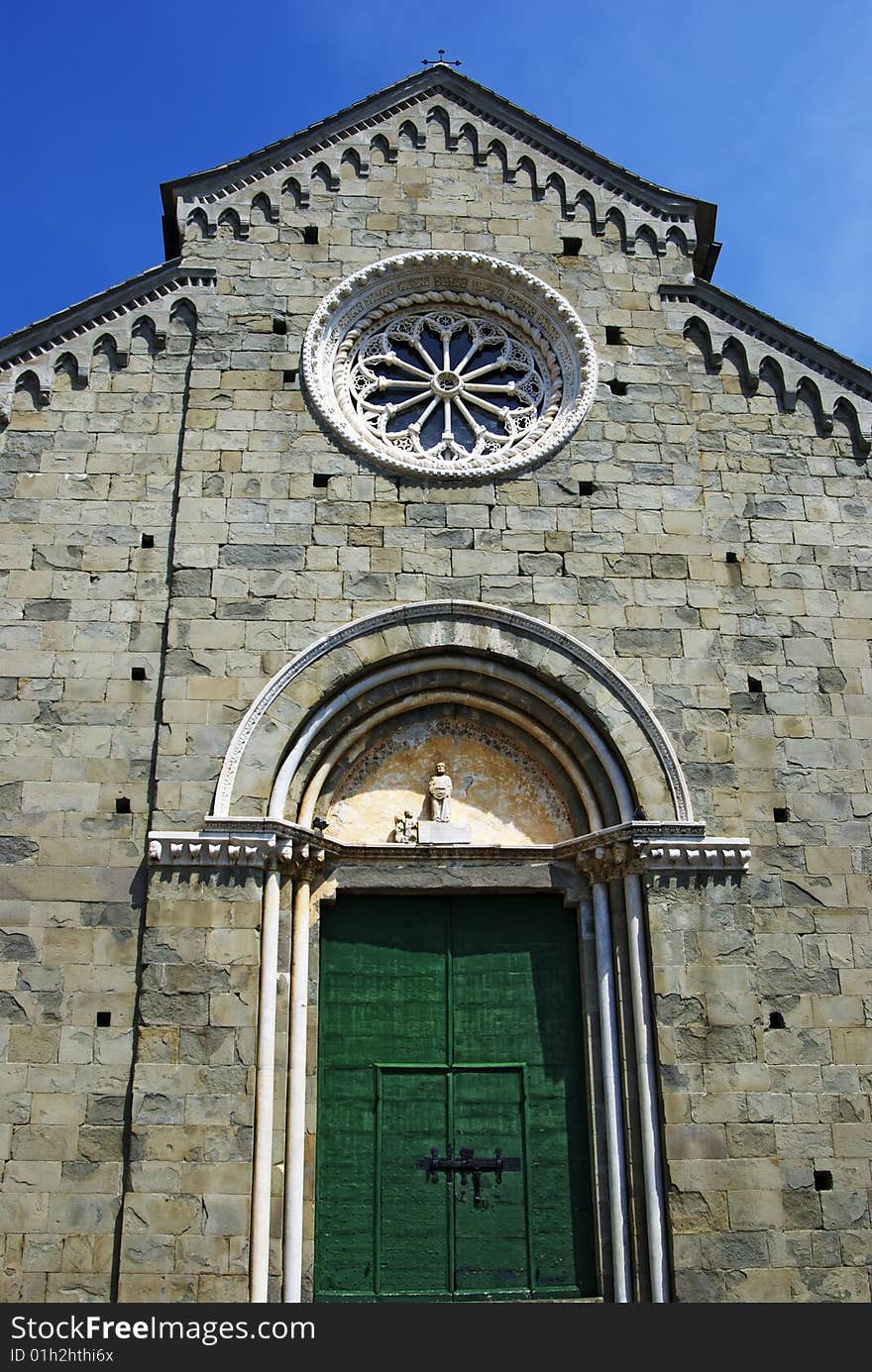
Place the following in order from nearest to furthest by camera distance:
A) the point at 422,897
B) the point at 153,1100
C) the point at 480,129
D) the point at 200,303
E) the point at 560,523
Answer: the point at 153,1100
the point at 422,897
the point at 560,523
the point at 200,303
the point at 480,129

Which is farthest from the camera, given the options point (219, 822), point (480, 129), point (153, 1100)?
point (480, 129)

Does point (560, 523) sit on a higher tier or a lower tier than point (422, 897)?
higher

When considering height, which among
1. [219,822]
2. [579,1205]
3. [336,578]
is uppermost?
[336,578]

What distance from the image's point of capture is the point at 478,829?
35.7 ft

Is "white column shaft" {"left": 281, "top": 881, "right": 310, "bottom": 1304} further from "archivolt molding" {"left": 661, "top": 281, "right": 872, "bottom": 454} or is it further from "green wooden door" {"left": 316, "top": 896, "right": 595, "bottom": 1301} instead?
"archivolt molding" {"left": 661, "top": 281, "right": 872, "bottom": 454}

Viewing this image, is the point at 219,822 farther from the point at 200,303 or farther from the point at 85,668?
the point at 200,303

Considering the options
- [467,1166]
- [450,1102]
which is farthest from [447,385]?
[467,1166]

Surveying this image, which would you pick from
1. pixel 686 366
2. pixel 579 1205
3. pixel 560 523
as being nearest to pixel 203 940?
pixel 579 1205

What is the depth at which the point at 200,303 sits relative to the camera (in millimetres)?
Result: 12203

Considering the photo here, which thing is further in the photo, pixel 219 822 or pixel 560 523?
pixel 560 523

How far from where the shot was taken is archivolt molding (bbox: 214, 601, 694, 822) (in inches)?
410

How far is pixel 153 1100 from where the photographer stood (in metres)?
9.32

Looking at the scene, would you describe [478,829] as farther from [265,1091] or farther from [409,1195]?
[409,1195]

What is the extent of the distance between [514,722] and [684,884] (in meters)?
1.95
